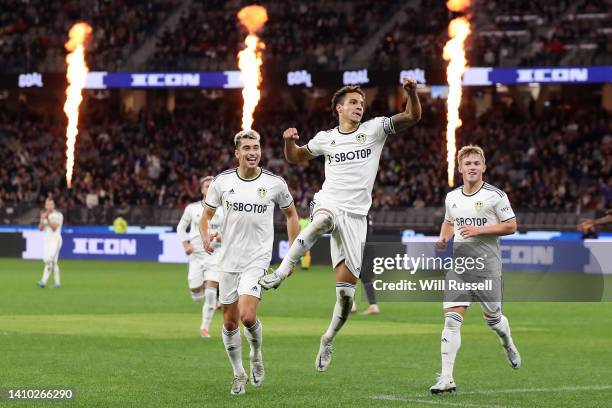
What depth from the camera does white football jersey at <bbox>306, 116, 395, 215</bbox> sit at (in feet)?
39.6

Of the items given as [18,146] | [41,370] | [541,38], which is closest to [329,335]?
[41,370]

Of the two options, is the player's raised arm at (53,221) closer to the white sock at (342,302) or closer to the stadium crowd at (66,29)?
the white sock at (342,302)

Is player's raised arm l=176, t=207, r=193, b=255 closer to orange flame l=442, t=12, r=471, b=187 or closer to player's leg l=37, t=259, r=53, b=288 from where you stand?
player's leg l=37, t=259, r=53, b=288

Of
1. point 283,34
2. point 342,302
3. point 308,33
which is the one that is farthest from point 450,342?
point 283,34

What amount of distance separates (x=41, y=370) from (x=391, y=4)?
3955 centimetres

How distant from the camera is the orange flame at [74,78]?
5069 centimetres

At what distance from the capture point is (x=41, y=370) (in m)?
14.2

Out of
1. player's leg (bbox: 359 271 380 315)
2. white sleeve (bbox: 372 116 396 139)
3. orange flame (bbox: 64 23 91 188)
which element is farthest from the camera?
orange flame (bbox: 64 23 91 188)

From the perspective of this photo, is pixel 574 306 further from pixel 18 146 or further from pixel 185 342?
pixel 18 146

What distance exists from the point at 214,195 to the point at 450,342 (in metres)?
2.83

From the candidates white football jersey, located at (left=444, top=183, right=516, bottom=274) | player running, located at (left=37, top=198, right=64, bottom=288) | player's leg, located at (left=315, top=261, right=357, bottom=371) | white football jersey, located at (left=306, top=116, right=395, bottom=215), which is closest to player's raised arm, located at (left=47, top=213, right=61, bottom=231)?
player running, located at (left=37, top=198, right=64, bottom=288)

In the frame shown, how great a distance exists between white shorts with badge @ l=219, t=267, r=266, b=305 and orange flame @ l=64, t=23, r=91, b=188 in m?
38.1

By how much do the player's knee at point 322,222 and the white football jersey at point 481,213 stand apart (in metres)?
1.44

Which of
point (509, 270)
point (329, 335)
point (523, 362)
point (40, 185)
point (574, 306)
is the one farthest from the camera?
point (40, 185)
